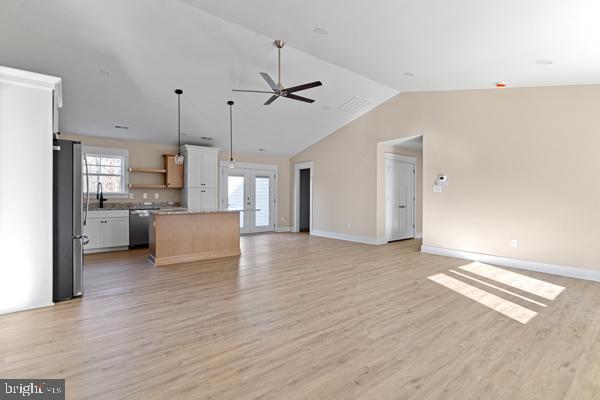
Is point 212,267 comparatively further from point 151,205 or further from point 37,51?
point 37,51

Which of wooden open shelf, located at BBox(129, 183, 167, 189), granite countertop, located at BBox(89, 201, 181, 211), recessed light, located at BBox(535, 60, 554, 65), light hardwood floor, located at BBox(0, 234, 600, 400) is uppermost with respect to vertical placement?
recessed light, located at BBox(535, 60, 554, 65)

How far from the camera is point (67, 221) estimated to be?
342cm

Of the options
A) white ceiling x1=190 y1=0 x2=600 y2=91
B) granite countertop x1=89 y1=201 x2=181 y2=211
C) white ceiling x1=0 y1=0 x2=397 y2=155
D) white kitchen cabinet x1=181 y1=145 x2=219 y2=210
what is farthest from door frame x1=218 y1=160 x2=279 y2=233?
white ceiling x1=190 y1=0 x2=600 y2=91

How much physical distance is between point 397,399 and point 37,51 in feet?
19.2

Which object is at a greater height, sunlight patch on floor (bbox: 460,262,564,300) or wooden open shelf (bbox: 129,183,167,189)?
wooden open shelf (bbox: 129,183,167,189)

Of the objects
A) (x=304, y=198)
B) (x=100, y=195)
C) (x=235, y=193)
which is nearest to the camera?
(x=100, y=195)

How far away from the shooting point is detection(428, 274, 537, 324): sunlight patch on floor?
9.78 ft

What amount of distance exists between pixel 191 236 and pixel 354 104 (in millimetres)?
4557

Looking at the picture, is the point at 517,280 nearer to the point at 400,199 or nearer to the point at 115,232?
the point at 400,199

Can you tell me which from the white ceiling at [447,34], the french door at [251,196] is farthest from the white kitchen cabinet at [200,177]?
the white ceiling at [447,34]

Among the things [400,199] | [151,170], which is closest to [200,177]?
[151,170]

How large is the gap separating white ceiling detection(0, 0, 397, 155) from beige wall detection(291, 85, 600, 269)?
4.19ft

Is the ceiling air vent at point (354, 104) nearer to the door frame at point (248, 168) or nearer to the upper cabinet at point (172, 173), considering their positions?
the door frame at point (248, 168)

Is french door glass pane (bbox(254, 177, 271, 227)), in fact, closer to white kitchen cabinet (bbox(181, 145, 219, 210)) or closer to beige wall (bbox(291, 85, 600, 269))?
white kitchen cabinet (bbox(181, 145, 219, 210))
